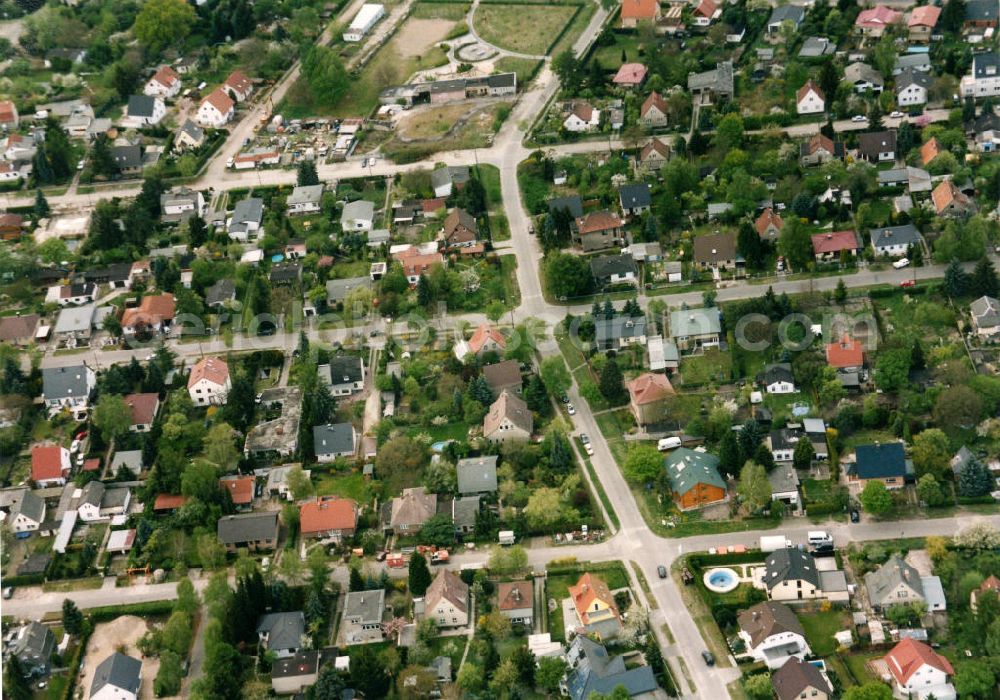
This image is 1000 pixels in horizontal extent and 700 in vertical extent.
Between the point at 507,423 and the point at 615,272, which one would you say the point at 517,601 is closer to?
the point at 507,423

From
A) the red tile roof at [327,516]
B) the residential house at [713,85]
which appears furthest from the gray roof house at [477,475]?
the residential house at [713,85]

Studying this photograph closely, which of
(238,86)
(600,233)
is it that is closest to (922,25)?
(600,233)

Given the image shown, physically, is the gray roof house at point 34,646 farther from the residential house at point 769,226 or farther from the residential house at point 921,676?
the residential house at point 769,226

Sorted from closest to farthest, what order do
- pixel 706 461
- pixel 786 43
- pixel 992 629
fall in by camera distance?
pixel 992 629, pixel 706 461, pixel 786 43

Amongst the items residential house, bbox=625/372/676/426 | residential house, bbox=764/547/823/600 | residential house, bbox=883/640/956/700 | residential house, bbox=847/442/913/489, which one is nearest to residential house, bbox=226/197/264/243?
residential house, bbox=625/372/676/426

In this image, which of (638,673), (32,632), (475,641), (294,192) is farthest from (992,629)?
(294,192)

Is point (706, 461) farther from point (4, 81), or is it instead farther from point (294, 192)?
point (4, 81)

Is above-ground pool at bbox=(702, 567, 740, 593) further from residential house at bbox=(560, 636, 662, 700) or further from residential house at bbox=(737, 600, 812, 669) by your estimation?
residential house at bbox=(560, 636, 662, 700)
